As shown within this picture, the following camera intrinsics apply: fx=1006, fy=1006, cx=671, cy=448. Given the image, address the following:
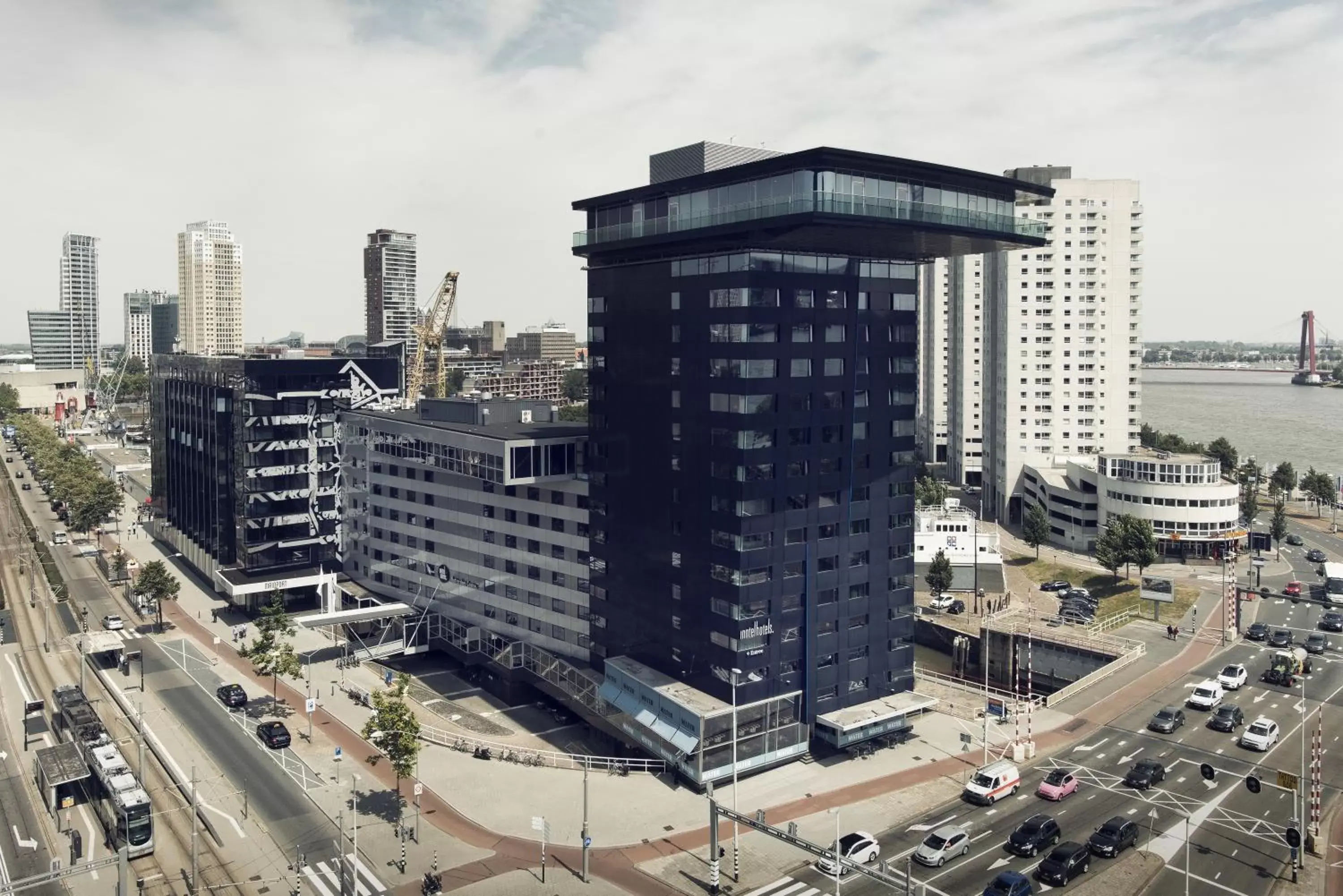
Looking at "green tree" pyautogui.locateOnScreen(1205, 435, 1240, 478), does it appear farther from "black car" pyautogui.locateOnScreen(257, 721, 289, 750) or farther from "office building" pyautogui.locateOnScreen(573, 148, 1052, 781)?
"black car" pyautogui.locateOnScreen(257, 721, 289, 750)

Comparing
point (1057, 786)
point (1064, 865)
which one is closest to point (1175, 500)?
point (1057, 786)

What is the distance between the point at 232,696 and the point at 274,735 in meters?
10.2

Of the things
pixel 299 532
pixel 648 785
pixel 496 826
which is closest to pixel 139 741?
pixel 496 826

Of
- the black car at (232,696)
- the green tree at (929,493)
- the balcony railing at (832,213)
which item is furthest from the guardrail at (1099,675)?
the black car at (232,696)

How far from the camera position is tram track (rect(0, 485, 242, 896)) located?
4956cm

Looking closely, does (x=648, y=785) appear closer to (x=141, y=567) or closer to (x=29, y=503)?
(x=141, y=567)

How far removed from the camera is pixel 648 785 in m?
60.6

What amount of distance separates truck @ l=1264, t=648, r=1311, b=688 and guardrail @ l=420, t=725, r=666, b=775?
158 feet

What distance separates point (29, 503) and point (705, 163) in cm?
15169

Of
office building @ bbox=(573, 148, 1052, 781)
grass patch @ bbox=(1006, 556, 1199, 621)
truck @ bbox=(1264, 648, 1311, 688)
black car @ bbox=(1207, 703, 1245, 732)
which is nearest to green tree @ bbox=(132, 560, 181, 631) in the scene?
office building @ bbox=(573, 148, 1052, 781)

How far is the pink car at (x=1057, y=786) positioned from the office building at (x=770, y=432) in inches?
398

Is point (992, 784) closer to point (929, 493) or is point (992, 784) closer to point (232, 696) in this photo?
point (232, 696)

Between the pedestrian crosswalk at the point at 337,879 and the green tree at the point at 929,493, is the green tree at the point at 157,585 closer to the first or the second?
the pedestrian crosswalk at the point at 337,879

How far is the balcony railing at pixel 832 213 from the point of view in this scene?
189 feet
